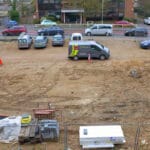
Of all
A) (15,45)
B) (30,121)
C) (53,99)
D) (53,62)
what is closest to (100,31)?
(15,45)

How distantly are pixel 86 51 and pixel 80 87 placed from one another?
791 centimetres

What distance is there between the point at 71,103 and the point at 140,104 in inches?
153

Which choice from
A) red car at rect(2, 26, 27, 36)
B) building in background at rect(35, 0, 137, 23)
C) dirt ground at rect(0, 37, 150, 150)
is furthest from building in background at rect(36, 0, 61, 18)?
dirt ground at rect(0, 37, 150, 150)

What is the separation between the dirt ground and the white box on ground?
1.50 ft

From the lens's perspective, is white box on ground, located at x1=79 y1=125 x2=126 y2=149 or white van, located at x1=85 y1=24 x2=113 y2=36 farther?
white van, located at x1=85 y1=24 x2=113 y2=36

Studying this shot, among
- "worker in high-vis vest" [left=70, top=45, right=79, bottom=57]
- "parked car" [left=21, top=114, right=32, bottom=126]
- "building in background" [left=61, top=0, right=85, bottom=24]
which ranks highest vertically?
"parked car" [left=21, top=114, right=32, bottom=126]

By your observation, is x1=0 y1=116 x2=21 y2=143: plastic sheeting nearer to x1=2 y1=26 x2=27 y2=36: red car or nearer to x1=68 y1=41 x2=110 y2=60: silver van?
x1=68 y1=41 x2=110 y2=60: silver van

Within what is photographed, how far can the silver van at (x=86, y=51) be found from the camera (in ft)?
106

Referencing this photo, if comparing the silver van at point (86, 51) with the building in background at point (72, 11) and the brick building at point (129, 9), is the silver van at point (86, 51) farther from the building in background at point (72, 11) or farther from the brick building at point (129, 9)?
the brick building at point (129, 9)

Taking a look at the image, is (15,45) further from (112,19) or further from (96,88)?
(112,19)

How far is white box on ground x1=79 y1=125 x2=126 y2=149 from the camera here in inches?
610

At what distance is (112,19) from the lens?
203ft

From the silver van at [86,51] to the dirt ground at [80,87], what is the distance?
57 cm

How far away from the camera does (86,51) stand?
3241 cm
